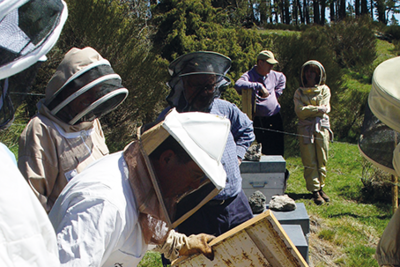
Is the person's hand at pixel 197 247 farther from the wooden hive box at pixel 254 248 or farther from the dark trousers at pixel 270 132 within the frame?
the dark trousers at pixel 270 132

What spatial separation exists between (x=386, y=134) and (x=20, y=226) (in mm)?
1972

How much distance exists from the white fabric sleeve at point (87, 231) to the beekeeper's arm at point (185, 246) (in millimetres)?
400

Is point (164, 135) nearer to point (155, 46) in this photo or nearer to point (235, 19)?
point (155, 46)

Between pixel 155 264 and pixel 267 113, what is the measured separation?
2.77 meters

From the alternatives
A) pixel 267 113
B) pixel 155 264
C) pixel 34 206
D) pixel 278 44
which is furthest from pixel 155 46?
pixel 34 206

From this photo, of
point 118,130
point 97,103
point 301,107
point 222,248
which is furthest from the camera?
point 118,130

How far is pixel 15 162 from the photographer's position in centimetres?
86

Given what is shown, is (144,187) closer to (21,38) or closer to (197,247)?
(197,247)

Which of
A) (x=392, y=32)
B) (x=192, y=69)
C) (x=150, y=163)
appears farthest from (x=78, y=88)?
(x=392, y=32)

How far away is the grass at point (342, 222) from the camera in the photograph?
12.0 feet

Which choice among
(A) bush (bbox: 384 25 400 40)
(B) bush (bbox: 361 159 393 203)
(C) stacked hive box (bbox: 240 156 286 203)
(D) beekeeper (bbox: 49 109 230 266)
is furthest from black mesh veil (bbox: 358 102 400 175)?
(A) bush (bbox: 384 25 400 40)

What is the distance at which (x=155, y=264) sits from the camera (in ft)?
10.4

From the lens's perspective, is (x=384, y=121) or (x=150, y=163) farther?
(x=384, y=121)

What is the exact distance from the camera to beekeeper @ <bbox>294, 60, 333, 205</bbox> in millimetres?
4766
